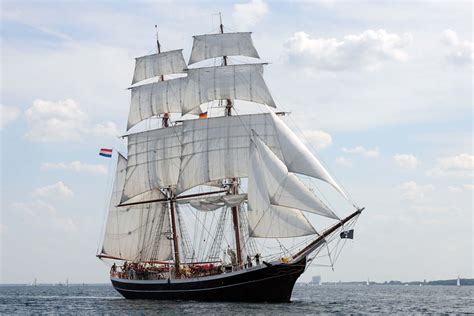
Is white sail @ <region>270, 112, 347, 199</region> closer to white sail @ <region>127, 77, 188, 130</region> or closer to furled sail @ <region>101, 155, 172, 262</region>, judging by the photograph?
white sail @ <region>127, 77, 188, 130</region>

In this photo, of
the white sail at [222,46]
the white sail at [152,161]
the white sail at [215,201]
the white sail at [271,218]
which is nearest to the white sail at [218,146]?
the white sail at [215,201]

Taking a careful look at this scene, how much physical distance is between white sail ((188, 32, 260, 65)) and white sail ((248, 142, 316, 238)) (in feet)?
60.2

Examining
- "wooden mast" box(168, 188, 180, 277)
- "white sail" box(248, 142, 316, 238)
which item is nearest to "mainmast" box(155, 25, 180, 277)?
"wooden mast" box(168, 188, 180, 277)

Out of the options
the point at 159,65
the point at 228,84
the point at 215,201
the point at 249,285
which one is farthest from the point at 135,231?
the point at 249,285

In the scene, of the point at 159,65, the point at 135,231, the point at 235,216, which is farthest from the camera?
the point at 135,231

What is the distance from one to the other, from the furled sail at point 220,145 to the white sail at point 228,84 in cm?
213

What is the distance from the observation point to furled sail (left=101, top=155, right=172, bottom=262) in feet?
291

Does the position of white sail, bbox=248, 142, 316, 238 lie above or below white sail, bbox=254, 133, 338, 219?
below

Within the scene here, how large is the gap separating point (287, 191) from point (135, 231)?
27.8m

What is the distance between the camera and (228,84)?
8112 cm

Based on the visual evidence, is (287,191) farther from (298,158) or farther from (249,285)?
(249,285)

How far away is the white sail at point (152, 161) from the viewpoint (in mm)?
87125

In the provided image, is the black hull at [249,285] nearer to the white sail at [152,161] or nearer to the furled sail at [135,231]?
the furled sail at [135,231]

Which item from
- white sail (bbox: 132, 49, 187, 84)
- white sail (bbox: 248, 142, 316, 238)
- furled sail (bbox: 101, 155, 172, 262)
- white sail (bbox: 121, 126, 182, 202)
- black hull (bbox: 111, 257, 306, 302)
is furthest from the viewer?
white sail (bbox: 132, 49, 187, 84)
